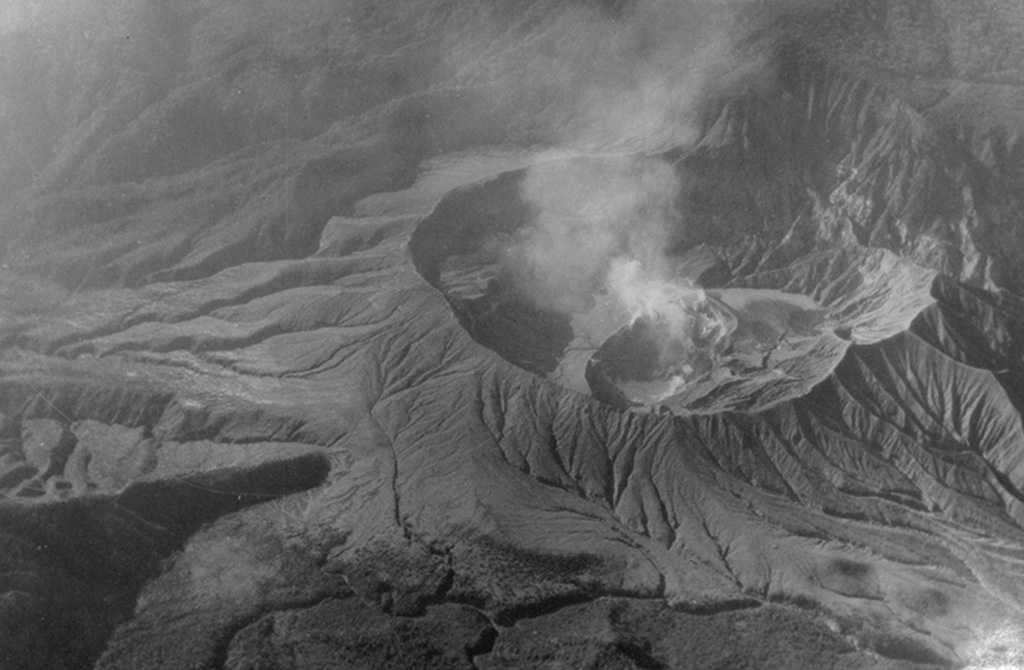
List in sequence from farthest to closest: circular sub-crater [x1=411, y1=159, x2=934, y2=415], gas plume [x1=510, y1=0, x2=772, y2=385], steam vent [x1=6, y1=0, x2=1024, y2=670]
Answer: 1. gas plume [x1=510, y1=0, x2=772, y2=385]
2. circular sub-crater [x1=411, y1=159, x2=934, y2=415]
3. steam vent [x1=6, y1=0, x2=1024, y2=670]

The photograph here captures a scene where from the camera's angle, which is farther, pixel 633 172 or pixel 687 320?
pixel 633 172

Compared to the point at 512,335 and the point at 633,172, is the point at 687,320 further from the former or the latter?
the point at 633,172

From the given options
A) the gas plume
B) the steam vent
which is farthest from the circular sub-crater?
the gas plume

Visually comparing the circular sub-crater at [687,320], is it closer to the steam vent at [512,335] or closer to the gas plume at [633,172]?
the steam vent at [512,335]

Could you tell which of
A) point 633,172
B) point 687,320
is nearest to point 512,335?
point 687,320

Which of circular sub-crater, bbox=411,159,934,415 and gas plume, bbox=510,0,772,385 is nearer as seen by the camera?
circular sub-crater, bbox=411,159,934,415

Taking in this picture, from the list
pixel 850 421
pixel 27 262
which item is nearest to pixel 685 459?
pixel 850 421

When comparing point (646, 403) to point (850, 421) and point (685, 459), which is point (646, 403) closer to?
point (685, 459)

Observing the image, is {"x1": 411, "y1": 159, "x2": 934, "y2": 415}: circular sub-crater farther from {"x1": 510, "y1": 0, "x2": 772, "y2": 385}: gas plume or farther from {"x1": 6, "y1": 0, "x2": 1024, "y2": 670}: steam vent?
{"x1": 510, "y1": 0, "x2": 772, "y2": 385}: gas plume
